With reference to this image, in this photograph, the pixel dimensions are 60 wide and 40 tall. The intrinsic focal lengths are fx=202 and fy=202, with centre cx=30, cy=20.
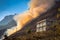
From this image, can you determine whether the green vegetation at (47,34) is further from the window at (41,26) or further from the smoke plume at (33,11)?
the smoke plume at (33,11)

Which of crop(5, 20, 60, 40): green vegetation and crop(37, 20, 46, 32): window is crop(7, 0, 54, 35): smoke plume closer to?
crop(37, 20, 46, 32): window

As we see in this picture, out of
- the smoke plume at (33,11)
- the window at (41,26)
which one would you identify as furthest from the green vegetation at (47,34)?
the smoke plume at (33,11)

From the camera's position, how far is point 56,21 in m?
4.99

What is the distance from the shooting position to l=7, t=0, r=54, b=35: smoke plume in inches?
213

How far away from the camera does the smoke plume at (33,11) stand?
5.42 metres

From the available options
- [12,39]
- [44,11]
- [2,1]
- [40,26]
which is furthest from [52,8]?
Answer: [2,1]

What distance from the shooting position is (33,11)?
5.68 meters

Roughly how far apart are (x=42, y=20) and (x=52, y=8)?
433 mm

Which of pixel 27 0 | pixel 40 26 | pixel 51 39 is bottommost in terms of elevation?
pixel 51 39

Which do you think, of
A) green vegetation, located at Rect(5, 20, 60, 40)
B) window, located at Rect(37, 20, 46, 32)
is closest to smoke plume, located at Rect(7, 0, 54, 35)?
window, located at Rect(37, 20, 46, 32)

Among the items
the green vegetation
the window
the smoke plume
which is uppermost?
the smoke plume

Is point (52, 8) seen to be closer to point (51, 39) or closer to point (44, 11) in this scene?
point (44, 11)

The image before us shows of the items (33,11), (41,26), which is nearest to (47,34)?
(41,26)

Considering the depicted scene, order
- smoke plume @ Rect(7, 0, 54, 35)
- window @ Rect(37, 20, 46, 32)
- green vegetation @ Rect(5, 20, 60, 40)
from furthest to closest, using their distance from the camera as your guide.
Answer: smoke plume @ Rect(7, 0, 54, 35)
window @ Rect(37, 20, 46, 32)
green vegetation @ Rect(5, 20, 60, 40)
